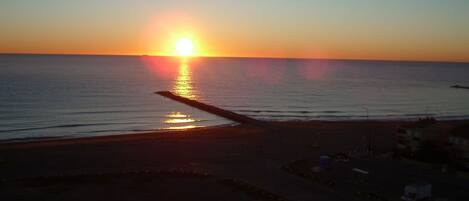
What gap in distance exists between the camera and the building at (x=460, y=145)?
A: 1526 inches

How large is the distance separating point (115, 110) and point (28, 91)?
33.6 meters

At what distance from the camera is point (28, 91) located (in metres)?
103

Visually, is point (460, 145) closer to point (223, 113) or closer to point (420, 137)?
point (420, 137)

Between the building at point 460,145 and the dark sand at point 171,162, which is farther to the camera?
the building at point 460,145

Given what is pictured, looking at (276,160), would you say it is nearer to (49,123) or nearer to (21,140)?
(21,140)

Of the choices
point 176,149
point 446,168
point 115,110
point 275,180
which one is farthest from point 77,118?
point 446,168

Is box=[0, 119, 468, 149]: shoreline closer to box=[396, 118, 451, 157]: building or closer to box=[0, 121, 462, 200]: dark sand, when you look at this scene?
box=[0, 121, 462, 200]: dark sand

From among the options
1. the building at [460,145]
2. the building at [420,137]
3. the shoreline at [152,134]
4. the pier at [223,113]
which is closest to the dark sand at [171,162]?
the shoreline at [152,134]

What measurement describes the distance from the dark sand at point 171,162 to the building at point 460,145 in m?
7.82

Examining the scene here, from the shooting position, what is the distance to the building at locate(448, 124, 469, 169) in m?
38.8

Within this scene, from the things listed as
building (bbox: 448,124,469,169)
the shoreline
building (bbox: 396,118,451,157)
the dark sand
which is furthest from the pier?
building (bbox: 448,124,469,169)

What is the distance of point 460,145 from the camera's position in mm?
39344

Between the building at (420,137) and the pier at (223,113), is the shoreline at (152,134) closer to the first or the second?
the pier at (223,113)

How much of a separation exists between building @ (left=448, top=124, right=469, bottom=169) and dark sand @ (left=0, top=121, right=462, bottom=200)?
25.6 ft
